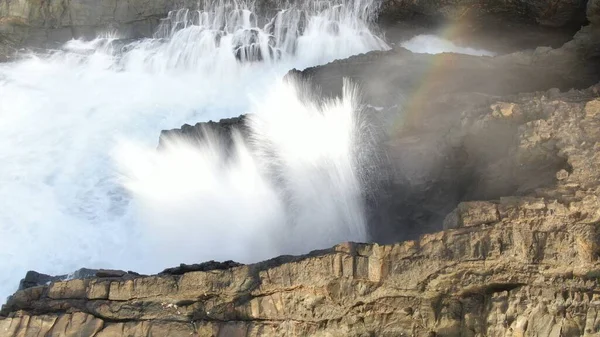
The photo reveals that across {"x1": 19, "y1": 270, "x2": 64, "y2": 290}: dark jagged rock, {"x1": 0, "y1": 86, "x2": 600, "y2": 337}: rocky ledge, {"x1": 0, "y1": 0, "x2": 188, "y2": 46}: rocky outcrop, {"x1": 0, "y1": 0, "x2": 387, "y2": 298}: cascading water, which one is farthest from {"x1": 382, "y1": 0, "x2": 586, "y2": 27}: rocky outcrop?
{"x1": 19, "y1": 270, "x2": 64, "y2": 290}: dark jagged rock

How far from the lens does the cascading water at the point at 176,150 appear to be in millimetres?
10727

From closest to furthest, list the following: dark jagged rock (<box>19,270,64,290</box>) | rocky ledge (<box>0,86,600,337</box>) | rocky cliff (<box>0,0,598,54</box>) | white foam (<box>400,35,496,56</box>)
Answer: rocky ledge (<box>0,86,600,337</box>) < dark jagged rock (<box>19,270,64,290</box>) < white foam (<box>400,35,496,56</box>) < rocky cliff (<box>0,0,598,54</box>)

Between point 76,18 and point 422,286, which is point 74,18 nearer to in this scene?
point 76,18

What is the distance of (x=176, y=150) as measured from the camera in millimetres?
12633

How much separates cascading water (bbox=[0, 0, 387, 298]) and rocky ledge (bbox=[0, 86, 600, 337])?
287 cm

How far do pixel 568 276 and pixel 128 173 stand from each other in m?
10.3

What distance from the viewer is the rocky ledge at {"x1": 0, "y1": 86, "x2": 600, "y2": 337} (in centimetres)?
606

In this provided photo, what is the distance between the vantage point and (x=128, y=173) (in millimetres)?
13578

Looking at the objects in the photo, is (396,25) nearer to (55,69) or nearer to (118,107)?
(118,107)

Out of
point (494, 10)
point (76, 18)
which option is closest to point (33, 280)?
point (76, 18)

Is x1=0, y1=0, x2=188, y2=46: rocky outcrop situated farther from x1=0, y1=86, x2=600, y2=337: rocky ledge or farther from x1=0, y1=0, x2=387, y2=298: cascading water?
x1=0, y1=86, x2=600, y2=337: rocky ledge

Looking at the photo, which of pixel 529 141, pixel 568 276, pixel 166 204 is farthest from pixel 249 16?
pixel 568 276

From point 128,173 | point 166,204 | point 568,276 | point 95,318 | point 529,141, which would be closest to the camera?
point 568,276

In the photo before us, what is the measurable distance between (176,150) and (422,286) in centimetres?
762
